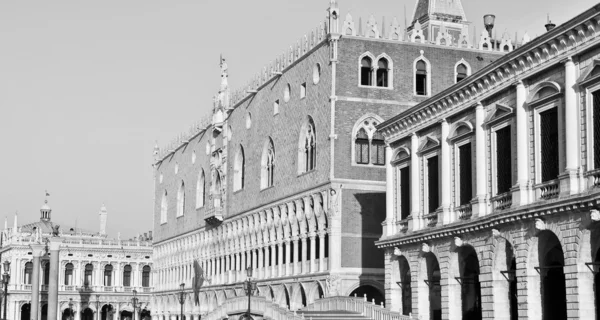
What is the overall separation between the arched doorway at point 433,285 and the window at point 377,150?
12201 mm

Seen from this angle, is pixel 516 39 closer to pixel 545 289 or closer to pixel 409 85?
pixel 409 85

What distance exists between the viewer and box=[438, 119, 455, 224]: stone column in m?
34.2

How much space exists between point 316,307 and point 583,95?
19832 mm

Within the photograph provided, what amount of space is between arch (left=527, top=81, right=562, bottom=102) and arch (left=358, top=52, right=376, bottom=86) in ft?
64.2

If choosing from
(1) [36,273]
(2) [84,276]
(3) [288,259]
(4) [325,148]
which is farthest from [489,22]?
(2) [84,276]

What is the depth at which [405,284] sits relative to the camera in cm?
3878

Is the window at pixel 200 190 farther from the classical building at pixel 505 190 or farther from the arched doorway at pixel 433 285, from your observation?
the arched doorway at pixel 433 285

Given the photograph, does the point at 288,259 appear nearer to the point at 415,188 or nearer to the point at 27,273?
the point at 415,188

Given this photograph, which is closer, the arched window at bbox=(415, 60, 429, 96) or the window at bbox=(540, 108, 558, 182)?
the window at bbox=(540, 108, 558, 182)

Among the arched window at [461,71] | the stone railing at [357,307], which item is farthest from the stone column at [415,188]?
the arched window at [461,71]

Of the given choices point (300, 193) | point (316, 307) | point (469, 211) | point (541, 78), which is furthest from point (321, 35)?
point (541, 78)

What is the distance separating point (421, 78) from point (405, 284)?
13.8 m

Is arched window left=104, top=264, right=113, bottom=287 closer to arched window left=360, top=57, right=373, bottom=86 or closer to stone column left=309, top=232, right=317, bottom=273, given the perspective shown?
stone column left=309, top=232, right=317, bottom=273

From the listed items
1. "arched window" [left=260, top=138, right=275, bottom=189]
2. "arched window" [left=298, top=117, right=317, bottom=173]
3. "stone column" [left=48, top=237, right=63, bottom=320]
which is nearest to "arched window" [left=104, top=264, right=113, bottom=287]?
"stone column" [left=48, top=237, right=63, bottom=320]
